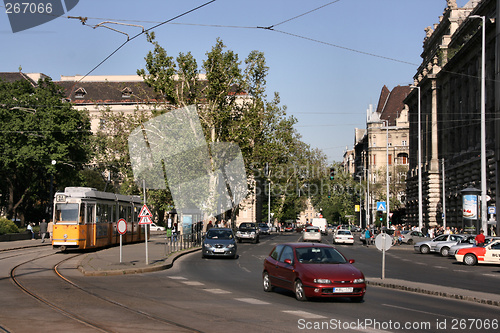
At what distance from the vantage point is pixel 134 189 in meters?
52.1

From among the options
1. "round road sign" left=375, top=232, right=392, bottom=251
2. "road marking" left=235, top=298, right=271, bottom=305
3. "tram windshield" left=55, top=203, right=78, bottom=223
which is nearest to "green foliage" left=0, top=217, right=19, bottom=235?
"tram windshield" left=55, top=203, right=78, bottom=223

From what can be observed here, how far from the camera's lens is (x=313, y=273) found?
49.3 feet

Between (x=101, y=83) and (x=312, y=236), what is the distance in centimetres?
6316

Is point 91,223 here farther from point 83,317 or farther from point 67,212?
point 83,317

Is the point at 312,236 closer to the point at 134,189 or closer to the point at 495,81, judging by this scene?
the point at 134,189

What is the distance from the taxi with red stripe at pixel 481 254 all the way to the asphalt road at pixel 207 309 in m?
14.5

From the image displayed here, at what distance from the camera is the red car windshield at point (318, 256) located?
52.3 feet

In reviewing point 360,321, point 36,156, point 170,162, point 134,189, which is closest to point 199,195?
point 170,162

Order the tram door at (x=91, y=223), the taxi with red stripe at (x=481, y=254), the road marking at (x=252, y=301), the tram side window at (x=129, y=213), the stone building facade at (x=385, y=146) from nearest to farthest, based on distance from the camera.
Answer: the road marking at (x=252, y=301), the taxi with red stripe at (x=481, y=254), the tram door at (x=91, y=223), the tram side window at (x=129, y=213), the stone building facade at (x=385, y=146)

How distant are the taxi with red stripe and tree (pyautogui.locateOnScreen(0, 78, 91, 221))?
36.2 metres

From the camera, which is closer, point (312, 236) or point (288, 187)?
point (312, 236)

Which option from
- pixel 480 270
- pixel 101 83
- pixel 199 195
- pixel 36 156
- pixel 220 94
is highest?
pixel 101 83

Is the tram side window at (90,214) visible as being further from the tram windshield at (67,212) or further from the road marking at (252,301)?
the road marking at (252,301)

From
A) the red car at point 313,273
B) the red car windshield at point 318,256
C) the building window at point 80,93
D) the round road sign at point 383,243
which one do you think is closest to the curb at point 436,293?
the round road sign at point 383,243
